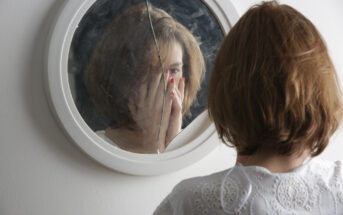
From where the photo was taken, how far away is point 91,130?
3.51 feet

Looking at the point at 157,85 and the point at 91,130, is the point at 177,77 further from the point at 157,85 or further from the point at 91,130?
the point at 91,130

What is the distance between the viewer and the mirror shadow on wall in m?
1.06

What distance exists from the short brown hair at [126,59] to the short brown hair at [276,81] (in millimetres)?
424

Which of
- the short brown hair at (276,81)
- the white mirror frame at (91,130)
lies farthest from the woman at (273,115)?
the white mirror frame at (91,130)

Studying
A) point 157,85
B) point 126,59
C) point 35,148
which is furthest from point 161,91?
point 35,148

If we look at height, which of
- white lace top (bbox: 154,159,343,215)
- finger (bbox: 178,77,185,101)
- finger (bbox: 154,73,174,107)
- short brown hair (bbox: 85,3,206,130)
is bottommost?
white lace top (bbox: 154,159,343,215)

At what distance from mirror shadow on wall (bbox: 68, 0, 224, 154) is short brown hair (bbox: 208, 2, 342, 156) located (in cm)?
43

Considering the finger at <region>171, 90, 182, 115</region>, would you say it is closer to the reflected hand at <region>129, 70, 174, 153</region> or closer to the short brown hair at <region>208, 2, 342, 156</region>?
the reflected hand at <region>129, 70, 174, 153</region>

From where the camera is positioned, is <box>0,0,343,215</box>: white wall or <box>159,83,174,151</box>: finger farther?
<box>159,83,174,151</box>: finger

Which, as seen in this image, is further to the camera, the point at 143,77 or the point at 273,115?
the point at 143,77

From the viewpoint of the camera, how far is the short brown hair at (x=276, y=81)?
66cm

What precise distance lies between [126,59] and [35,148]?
0.31m

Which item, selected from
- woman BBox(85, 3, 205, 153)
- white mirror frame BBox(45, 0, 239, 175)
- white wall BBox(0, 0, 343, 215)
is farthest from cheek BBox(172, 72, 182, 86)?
white wall BBox(0, 0, 343, 215)

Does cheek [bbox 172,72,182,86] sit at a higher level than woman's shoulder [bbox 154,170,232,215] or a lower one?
higher
